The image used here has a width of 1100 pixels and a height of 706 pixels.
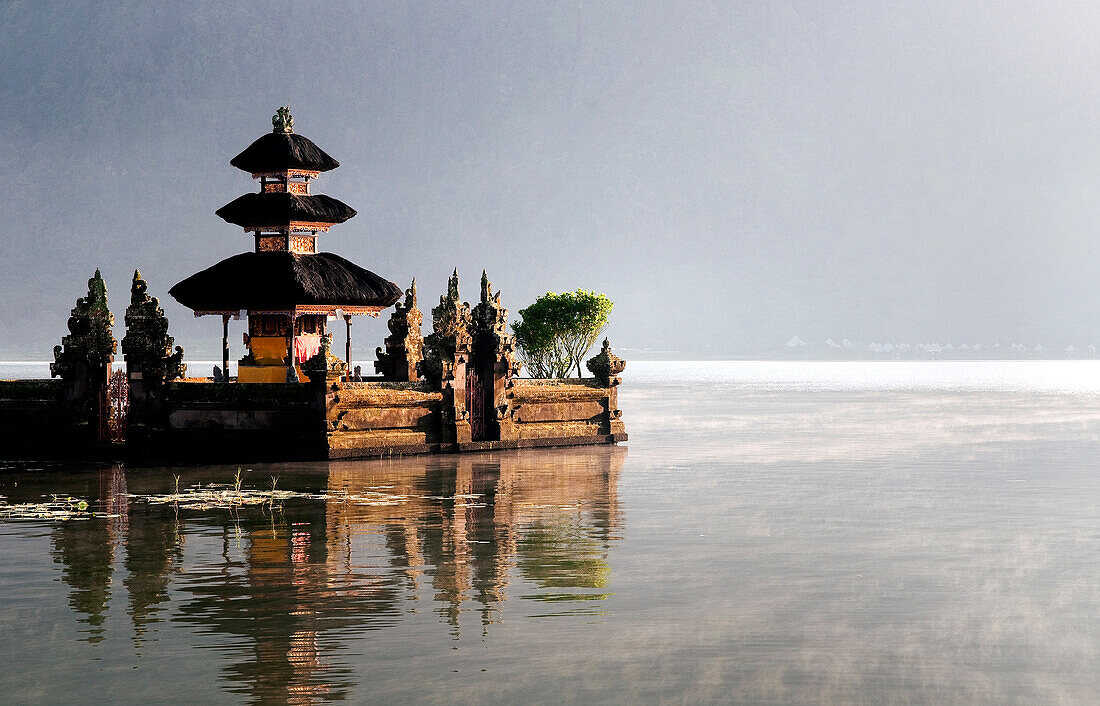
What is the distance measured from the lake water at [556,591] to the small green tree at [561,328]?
41362 mm

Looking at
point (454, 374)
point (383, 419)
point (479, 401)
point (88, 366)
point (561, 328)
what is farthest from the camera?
point (561, 328)

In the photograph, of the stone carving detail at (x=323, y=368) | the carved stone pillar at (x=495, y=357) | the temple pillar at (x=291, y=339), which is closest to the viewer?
the stone carving detail at (x=323, y=368)

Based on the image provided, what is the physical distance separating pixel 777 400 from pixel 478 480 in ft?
213

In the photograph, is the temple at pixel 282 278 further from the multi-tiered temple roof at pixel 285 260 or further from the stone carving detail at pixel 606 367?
the stone carving detail at pixel 606 367

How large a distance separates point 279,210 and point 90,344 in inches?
283

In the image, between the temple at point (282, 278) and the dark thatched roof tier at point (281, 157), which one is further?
the dark thatched roof tier at point (281, 157)

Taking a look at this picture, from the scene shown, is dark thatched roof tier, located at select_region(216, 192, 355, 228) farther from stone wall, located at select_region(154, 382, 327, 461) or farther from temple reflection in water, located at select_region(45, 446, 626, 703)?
temple reflection in water, located at select_region(45, 446, 626, 703)

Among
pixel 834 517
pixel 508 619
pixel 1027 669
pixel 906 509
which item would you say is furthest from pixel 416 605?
pixel 906 509

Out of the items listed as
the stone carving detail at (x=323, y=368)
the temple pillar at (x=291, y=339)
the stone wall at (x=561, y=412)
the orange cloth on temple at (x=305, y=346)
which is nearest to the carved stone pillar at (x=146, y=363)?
the temple pillar at (x=291, y=339)

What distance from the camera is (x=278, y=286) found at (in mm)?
Answer: 37594

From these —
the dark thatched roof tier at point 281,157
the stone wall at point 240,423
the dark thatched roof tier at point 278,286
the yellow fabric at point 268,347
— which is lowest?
the stone wall at point 240,423

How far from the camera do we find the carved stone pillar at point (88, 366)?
35.1m

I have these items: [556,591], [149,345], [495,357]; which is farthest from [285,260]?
[556,591]

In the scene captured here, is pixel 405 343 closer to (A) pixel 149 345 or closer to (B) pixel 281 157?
(B) pixel 281 157
